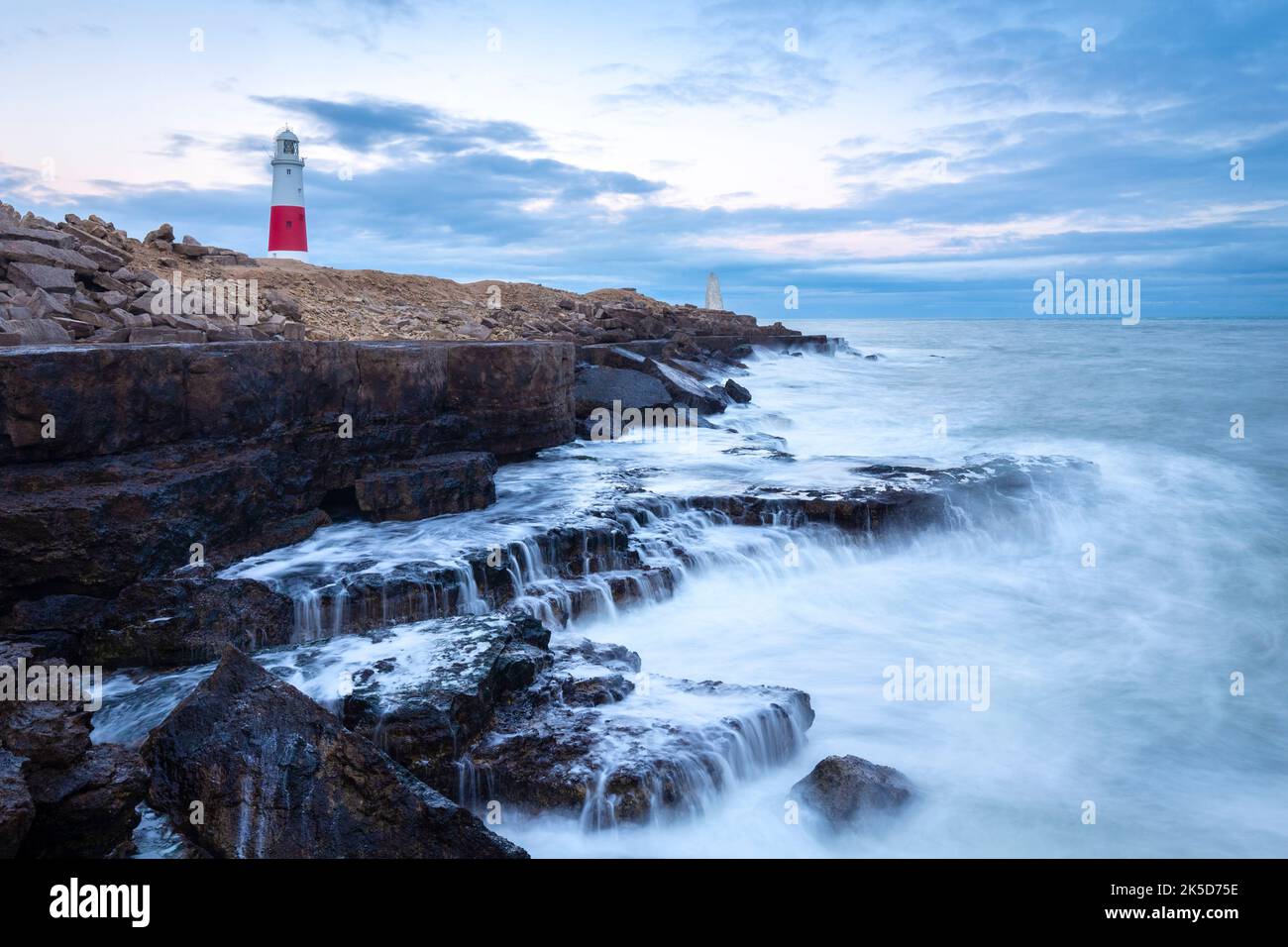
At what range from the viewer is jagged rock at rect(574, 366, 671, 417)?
524 inches

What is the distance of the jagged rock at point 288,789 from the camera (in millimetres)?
3547

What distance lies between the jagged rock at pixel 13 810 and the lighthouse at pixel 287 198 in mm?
28023

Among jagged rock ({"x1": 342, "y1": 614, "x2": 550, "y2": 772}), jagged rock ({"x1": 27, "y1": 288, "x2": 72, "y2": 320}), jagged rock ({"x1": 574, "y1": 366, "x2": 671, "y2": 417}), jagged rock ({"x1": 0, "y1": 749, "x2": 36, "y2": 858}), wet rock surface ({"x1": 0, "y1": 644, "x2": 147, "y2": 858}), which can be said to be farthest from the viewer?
jagged rock ({"x1": 574, "y1": 366, "x2": 671, "y2": 417})

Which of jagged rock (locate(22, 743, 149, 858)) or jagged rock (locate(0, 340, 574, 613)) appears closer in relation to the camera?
jagged rock (locate(22, 743, 149, 858))

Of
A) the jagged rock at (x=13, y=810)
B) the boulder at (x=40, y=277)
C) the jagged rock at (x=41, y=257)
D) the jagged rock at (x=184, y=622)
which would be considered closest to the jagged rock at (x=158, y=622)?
the jagged rock at (x=184, y=622)

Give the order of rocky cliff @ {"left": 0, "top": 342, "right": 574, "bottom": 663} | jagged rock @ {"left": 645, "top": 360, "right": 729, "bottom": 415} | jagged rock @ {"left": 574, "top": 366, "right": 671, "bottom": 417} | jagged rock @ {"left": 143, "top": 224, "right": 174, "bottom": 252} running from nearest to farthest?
rocky cliff @ {"left": 0, "top": 342, "right": 574, "bottom": 663} → jagged rock @ {"left": 574, "top": 366, "right": 671, "bottom": 417} → jagged rock @ {"left": 645, "top": 360, "right": 729, "bottom": 415} → jagged rock @ {"left": 143, "top": 224, "right": 174, "bottom": 252}

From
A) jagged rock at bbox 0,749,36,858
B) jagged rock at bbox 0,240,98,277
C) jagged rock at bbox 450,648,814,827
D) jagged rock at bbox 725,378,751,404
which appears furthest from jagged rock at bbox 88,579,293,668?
jagged rock at bbox 725,378,751,404

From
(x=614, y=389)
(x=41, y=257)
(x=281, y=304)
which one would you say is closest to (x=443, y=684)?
(x=614, y=389)

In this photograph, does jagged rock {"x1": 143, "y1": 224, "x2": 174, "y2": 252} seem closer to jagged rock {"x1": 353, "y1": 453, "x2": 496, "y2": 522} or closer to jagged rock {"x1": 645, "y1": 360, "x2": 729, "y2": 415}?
jagged rock {"x1": 645, "y1": 360, "x2": 729, "y2": 415}

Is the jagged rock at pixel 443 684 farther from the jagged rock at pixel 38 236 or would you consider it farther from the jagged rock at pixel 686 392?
the jagged rock at pixel 686 392

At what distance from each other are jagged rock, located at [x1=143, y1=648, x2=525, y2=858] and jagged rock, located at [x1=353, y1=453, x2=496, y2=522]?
4238 mm

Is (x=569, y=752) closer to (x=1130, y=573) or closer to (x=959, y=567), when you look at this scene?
(x=959, y=567)
